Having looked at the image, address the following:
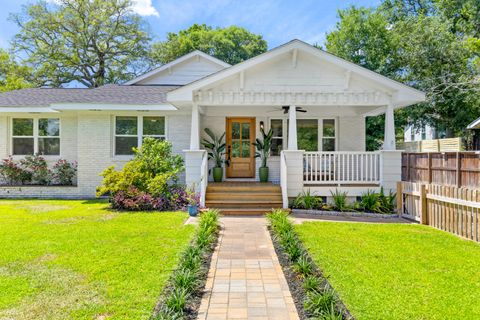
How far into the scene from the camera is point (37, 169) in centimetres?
1270

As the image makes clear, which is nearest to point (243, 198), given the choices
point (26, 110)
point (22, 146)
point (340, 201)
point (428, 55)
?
point (340, 201)

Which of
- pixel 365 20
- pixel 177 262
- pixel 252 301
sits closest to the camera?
pixel 252 301

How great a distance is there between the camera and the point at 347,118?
42.1 feet

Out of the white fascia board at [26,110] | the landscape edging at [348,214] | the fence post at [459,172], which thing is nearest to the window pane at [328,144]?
the landscape edging at [348,214]

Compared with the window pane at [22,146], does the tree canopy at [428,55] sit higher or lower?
higher

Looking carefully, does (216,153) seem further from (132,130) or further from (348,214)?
(348,214)

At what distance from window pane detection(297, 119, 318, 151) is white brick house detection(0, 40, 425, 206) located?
40 mm

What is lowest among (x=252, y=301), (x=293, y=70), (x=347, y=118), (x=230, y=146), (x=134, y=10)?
(x=252, y=301)

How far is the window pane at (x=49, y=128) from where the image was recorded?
1334 cm

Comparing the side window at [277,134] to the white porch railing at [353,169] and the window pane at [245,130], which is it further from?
the white porch railing at [353,169]

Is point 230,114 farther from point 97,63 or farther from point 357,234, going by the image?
point 97,63

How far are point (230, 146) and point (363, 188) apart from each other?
5.13 meters

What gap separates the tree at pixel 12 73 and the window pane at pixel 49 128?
15733mm

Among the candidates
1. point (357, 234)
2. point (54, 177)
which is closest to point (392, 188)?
point (357, 234)
